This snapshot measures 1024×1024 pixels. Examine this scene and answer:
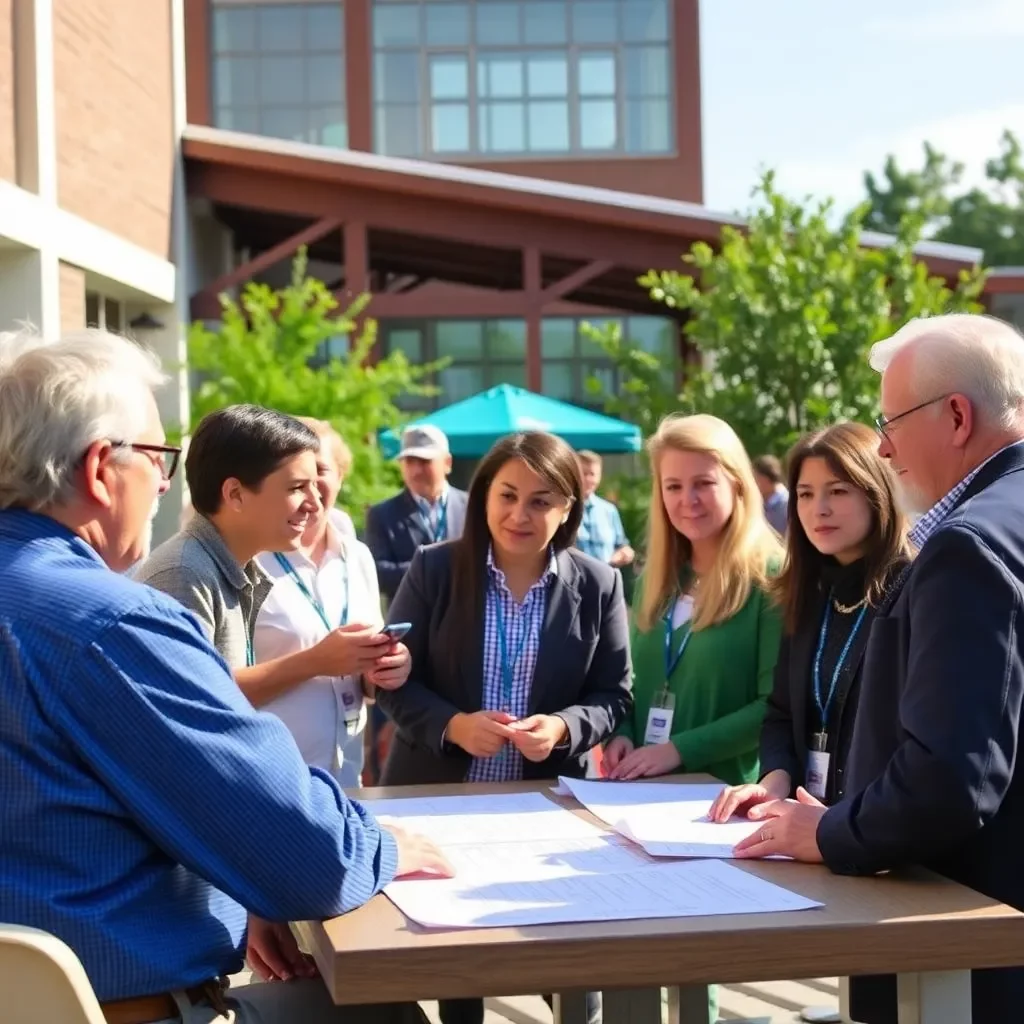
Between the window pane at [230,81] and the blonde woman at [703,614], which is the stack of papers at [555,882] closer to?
the blonde woman at [703,614]

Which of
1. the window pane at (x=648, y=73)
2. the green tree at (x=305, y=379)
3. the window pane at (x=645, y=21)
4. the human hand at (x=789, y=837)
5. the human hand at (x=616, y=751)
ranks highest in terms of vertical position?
the window pane at (x=645, y=21)

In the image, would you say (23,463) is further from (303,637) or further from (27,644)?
(303,637)

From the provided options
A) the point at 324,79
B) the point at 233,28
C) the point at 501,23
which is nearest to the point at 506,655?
the point at 501,23

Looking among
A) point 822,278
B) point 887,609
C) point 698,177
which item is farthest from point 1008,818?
point 698,177

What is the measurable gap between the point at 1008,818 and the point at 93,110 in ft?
40.7

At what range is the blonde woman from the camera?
3.86 meters

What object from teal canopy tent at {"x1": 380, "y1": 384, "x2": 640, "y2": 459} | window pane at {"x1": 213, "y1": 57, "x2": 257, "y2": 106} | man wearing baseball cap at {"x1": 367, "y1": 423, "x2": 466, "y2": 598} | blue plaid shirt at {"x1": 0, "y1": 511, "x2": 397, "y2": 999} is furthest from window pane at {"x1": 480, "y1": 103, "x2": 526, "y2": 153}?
blue plaid shirt at {"x1": 0, "y1": 511, "x2": 397, "y2": 999}

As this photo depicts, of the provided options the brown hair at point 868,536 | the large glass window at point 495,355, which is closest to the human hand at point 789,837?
the brown hair at point 868,536

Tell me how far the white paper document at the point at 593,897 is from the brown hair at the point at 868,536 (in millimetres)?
1301

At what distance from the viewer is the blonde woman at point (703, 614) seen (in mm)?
3863

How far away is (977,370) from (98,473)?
1.50 metres

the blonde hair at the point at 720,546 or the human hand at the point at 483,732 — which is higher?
the blonde hair at the point at 720,546

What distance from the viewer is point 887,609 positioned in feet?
9.05

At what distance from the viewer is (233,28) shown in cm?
2631
